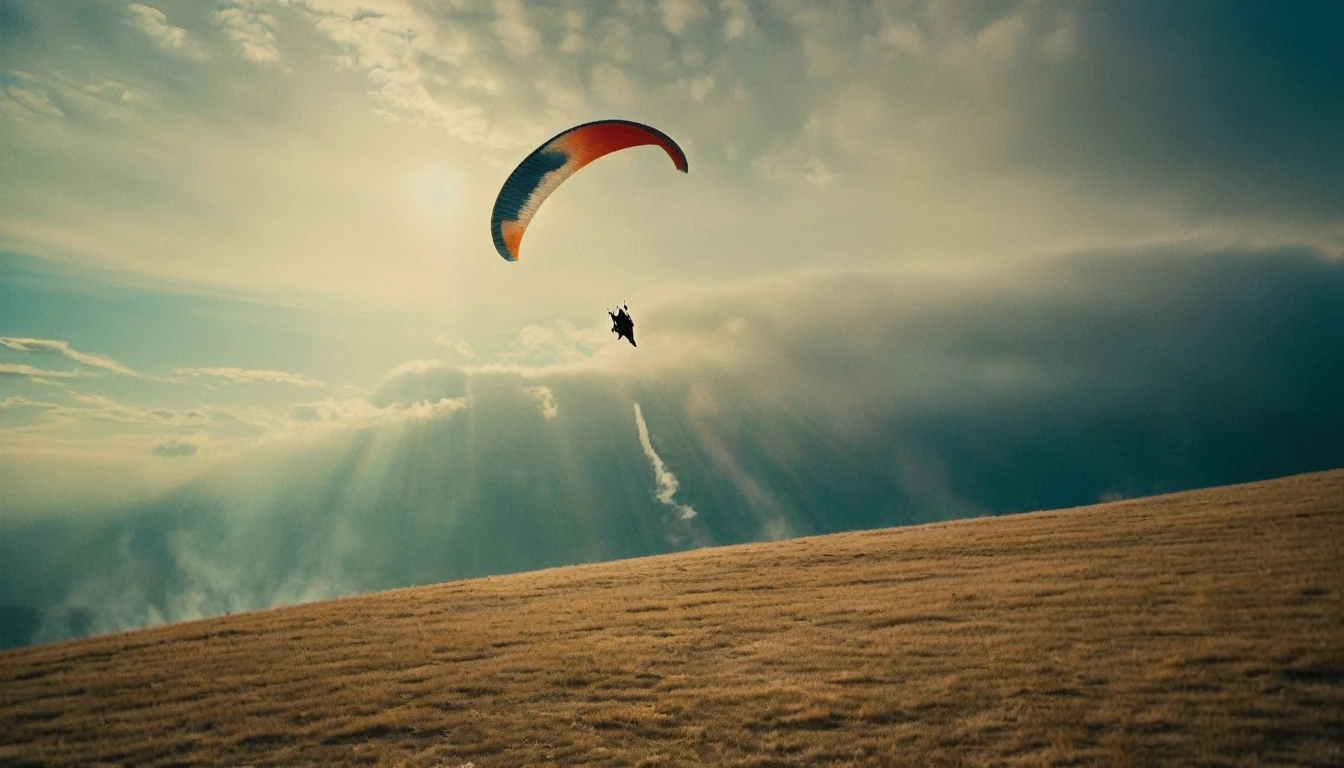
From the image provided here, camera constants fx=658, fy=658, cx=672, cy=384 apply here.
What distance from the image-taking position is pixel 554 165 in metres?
27.0

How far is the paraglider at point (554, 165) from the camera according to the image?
26.4 metres

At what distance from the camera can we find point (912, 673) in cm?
1369

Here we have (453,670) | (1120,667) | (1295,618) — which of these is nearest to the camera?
(1120,667)

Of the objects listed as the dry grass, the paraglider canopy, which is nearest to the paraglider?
the paraglider canopy

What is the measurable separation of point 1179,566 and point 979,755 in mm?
13904

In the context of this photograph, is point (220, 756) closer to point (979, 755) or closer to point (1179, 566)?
point (979, 755)

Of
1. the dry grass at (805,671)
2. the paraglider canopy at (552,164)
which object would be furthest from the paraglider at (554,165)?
the dry grass at (805,671)

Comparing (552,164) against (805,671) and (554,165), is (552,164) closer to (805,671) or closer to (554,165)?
(554,165)

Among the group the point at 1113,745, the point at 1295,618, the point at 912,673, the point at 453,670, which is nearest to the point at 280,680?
the point at 453,670

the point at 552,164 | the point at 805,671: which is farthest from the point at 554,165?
the point at 805,671

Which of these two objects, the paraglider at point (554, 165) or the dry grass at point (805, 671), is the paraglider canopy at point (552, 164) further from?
the dry grass at point (805, 671)

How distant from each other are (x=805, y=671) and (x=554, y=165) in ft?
69.4

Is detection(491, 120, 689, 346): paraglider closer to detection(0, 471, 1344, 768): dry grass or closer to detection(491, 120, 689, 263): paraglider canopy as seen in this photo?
detection(491, 120, 689, 263): paraglider canopy

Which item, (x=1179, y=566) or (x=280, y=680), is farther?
(x=1179, y=566)
